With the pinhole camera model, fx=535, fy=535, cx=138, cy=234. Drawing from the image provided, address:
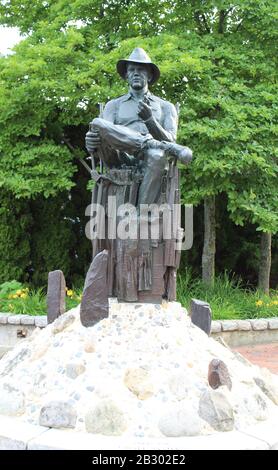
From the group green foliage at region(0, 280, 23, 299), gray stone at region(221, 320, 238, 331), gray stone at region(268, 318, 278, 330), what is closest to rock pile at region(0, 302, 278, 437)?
gray stone at region(221, 320, 238, 331)

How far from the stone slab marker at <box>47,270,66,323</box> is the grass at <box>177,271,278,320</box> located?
3.58 m

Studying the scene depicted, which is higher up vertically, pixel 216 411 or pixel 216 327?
pixel 216 411

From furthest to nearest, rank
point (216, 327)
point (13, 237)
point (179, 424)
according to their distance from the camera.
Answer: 1. point (13, 237)
2. point (216, 327)
3. point (179, 424)

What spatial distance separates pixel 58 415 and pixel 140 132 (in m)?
2.27

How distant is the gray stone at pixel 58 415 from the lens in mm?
3322

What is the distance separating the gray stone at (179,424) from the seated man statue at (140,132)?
1664mm

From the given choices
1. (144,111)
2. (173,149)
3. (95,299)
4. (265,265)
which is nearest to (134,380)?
(95,299)

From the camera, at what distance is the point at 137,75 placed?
4.45 metres

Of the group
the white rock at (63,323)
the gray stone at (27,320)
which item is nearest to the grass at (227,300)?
the gray stone at (27,320)

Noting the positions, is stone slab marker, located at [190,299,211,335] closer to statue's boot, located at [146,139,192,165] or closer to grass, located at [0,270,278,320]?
statue's boot, located at [146,139,192,165]

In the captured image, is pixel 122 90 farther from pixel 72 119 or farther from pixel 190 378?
pixel 190 378

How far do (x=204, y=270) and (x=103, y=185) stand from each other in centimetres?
478

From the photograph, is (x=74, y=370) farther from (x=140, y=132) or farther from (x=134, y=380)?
(x=140, y=132)

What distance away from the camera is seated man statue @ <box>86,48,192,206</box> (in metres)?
4.18
